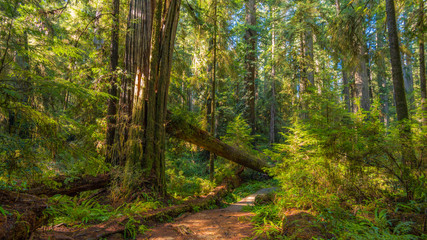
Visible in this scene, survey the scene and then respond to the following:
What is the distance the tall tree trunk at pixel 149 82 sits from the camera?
5371 mm

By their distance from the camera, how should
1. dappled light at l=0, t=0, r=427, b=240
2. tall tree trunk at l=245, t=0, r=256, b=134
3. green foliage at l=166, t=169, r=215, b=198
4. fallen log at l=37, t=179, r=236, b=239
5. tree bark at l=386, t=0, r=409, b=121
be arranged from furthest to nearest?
tall tree trunk at l=245, t=0, r=256, b=134
green foliage at l=166, t=169, r=215, b=198
tree bark at l=386, t=0, r=409, b=121
dappled light at l=0, t=0, r=427, b=240
fallen log at l=37, t=179, r=236, b=239

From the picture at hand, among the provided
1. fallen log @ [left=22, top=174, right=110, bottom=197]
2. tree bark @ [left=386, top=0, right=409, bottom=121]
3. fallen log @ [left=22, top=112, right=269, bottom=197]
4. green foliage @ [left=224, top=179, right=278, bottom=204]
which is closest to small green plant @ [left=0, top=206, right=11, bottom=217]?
fallen log @ [left=22, top=112, right=269, bottom=197]

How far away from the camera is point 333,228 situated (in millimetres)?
2871

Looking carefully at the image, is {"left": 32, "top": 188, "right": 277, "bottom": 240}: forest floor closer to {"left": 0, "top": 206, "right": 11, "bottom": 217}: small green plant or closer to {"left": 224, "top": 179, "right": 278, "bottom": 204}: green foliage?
{"left": 0, "top": 206, "right": 11, "bottom": 217}: small green plant

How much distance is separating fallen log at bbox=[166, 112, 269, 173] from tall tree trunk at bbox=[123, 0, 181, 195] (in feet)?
2.23

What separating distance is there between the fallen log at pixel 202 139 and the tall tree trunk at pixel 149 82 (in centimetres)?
68

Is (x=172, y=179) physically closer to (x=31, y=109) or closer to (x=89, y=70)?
(x=89, y=70)

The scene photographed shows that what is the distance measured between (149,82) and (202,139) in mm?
2793

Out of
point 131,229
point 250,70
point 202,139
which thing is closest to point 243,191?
point 202,139

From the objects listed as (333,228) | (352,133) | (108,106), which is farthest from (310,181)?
(108,106)

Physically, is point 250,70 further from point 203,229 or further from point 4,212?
point 4,212

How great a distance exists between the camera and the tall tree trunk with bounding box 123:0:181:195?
17.6 ft

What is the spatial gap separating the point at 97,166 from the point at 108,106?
293 centimetres

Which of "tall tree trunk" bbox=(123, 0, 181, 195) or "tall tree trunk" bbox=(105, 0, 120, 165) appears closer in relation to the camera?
"tall tree trunk" bbox=(123, 0, 181, 195)
